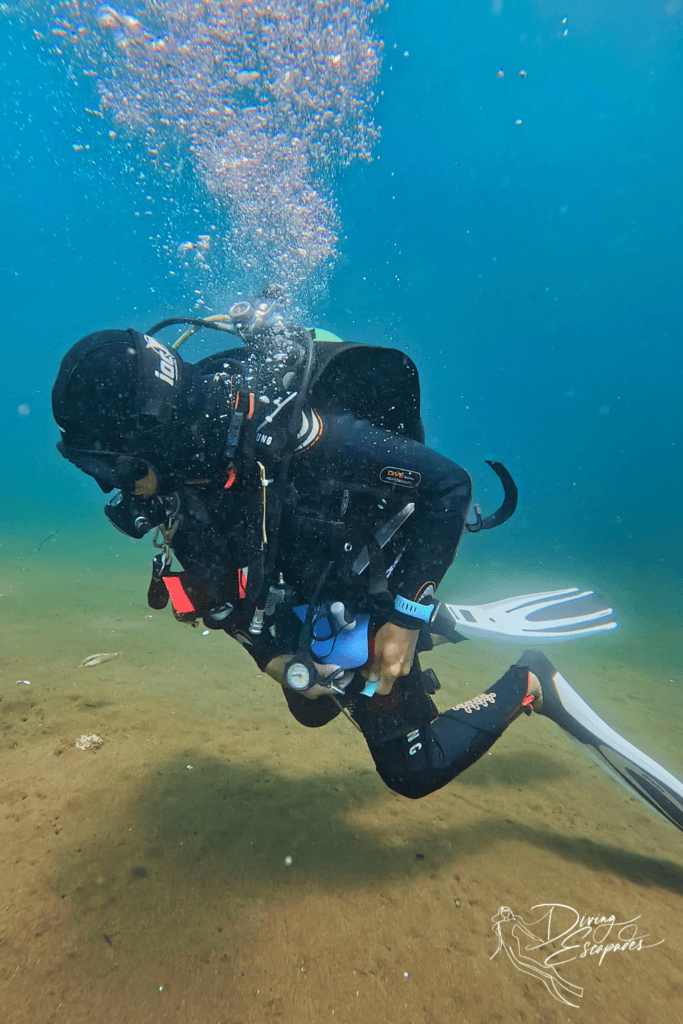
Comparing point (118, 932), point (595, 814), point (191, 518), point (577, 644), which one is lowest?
point (577, 644)

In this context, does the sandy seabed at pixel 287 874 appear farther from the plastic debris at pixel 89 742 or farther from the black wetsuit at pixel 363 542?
the black wetsuit at pixel 363 542

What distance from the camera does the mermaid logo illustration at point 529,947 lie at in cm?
188

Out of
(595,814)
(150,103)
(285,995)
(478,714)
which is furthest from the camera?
(150,103)

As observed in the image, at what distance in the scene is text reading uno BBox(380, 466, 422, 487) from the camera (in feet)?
7.73

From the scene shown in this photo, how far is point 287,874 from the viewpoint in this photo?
93.6 inches

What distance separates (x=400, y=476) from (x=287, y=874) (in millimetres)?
2306

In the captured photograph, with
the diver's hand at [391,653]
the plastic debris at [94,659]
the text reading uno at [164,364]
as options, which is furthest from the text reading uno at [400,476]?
the plastic debris at [94,659]

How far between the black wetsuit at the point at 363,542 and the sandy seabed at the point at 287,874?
0.60m

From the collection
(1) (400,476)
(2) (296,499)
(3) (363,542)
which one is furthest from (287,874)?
(1) (400,476)

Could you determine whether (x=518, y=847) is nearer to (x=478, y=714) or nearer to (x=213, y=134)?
(x=478, y=714)

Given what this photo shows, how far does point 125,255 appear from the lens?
56125mm

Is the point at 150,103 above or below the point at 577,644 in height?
above

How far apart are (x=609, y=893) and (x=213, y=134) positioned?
500 inches

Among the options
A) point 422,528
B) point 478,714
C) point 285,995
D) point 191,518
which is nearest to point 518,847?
point 478,714
